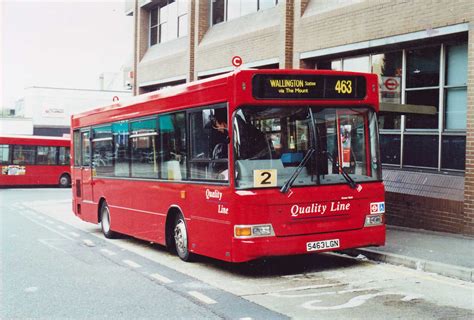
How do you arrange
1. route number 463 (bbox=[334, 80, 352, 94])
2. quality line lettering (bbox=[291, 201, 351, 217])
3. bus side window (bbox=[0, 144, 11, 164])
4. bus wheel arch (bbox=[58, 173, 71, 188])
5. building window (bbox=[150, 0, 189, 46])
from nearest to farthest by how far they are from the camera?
1. quality line lettering (bbox=[291, 201, 351, 217])
2. route number 463 (bbox=[334, 80, 352, 94])
3. building window (bbox=[150, 0, 189, 46])
4. bus side window (bbox=[0, 144, 11, 164])
5. bus wheel arch (bbox=[58, 173, 71, 188])

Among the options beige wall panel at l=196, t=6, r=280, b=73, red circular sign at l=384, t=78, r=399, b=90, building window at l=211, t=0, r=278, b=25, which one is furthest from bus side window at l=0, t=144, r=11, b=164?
red circular sign at l=384, t=78, r=399, b=90

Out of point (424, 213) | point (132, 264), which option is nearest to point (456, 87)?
point (424, 213)

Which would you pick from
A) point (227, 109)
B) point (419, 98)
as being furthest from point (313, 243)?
point (419, 98)

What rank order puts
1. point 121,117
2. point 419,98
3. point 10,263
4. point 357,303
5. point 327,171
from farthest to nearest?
point 419,98 < point 121,117 < point 10,263 < point 327,171 < point 357,303

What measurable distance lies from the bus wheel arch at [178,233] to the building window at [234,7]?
34.0ft

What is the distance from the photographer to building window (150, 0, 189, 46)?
2489cm

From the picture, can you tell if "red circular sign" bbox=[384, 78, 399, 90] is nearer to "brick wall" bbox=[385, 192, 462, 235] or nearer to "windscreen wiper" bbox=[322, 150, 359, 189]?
"brick wall" bbox=[385, 192, 462, 235]

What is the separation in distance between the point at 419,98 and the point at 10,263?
8951 millimetres

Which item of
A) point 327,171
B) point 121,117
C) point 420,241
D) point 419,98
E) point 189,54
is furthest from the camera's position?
point 189,54

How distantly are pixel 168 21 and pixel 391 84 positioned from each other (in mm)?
14314

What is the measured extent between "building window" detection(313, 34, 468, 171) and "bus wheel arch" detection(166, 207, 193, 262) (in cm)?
427

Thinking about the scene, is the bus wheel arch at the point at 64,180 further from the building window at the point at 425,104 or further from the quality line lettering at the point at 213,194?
the quality line lettering at the point at 213,194

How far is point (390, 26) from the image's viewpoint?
45.4 ft

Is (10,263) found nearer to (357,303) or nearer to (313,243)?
(313,243)
